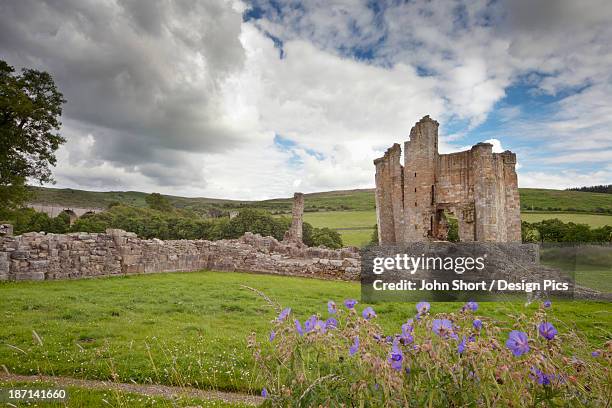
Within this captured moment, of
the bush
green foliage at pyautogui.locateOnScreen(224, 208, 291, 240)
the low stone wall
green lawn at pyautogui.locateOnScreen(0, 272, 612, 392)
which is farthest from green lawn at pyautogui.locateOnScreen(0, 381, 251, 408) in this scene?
green foliage at pyautogui.locateOnScreen(224, 208, 291, 240)

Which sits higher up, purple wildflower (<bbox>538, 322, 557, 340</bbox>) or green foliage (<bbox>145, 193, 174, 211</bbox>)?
green foliage (<bbox>145, 193, 174, 211</bbox>)

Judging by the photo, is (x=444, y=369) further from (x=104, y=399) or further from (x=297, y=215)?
(x=297, y=215)

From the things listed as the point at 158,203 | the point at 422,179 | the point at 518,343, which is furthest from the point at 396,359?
the point at 158,203

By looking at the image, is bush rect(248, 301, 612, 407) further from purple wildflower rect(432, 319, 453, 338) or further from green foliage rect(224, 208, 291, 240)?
green foliage rect(224, 208, 291, 240)

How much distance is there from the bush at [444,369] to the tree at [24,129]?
2691cm

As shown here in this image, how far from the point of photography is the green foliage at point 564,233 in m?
38.8

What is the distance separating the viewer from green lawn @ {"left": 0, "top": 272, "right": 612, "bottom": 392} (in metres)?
6.14

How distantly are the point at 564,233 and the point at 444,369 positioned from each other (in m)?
50.2

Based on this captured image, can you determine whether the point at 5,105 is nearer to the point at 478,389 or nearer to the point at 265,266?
the point at 265,266

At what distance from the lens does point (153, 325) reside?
9242mm

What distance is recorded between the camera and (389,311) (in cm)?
1167

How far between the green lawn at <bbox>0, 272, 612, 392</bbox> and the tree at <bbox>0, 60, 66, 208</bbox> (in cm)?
1000

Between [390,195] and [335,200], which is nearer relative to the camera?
[390,195]

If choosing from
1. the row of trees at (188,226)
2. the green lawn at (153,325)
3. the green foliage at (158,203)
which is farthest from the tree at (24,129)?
the green foliage at (158,203)
